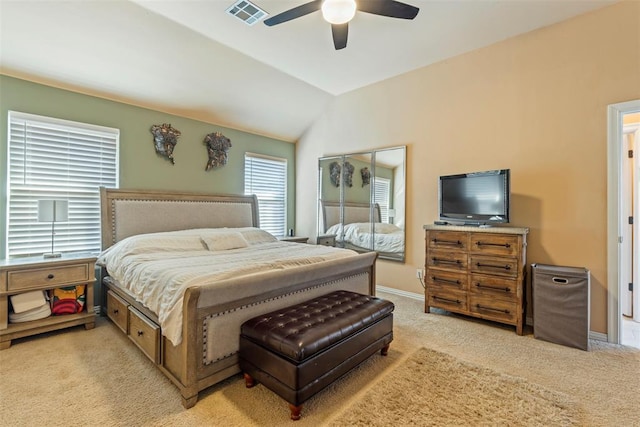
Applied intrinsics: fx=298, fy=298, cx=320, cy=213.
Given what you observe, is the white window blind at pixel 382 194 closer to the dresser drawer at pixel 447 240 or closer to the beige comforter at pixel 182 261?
the dresser drawer at pixel 447 240

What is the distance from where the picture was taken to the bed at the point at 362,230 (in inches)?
179

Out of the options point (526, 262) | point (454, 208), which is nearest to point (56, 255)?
point (454, 208)

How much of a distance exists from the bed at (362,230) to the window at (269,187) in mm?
887

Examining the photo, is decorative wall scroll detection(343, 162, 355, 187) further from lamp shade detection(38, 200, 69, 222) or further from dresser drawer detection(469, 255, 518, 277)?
lamp shade detection(38, 200, 69, 222)

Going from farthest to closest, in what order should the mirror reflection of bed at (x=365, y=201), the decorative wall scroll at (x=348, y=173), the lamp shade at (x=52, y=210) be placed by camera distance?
the decorative wall scroll at (x=348, y=173) < the mirror reflection of bed at (x=365, y=201) < the lamp shade at (x=52, y=210)

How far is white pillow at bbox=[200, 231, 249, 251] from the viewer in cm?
357

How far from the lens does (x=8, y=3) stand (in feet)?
8.39

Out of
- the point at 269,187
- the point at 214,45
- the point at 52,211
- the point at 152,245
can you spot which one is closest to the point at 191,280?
the point at 152,245

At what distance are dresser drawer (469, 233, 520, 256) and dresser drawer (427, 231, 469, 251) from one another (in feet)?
0.27

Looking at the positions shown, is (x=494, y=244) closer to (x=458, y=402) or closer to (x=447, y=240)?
(x=447, y=240)

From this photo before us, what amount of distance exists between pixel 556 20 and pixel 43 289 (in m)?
5.85

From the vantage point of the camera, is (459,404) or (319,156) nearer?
(459,404)

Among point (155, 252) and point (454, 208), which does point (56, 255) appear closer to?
point (155, 252)

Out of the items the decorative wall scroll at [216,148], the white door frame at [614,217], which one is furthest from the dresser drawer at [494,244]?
the decorative wall scroll at [216,148]
